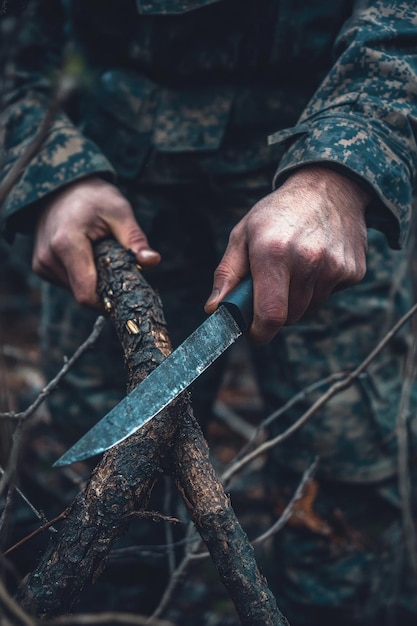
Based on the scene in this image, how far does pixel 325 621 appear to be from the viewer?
2072 millimetres

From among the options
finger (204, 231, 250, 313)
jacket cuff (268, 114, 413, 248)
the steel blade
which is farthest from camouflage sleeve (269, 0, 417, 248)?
the steel blade

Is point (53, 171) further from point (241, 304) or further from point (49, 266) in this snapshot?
point (241, 304)

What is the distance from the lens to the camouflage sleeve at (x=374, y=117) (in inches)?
50.7

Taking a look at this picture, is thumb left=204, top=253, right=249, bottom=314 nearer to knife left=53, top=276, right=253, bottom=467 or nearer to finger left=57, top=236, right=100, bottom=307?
knife left=53, top=276, right=253, bottom=467

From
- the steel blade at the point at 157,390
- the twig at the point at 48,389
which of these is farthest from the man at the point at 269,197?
the twig at the point at 48,389

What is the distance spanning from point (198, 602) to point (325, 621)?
20.2 inches

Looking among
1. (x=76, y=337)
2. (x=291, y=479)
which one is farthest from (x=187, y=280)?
(x=291, y=479)

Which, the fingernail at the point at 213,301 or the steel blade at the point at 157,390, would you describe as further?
the fingernail at the point at 213,301

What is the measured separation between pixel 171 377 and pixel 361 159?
659mm

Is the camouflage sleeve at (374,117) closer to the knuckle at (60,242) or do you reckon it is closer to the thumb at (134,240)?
the thumb at (134,240)

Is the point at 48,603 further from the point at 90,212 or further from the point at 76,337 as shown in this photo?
the point at 76,337

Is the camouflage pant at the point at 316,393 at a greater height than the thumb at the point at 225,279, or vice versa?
the thumb at the point at 225,279

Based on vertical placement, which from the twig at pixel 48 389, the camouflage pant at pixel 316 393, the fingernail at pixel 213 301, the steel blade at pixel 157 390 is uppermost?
the fingernail at pixel 213 301

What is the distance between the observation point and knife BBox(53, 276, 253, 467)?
A: 98cm
